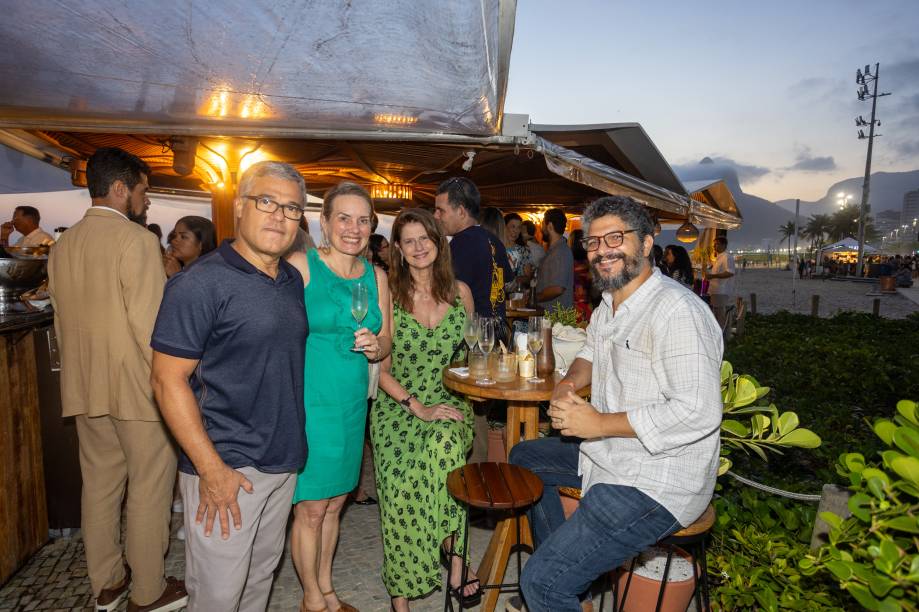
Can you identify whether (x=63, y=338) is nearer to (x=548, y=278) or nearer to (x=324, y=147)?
(x=324, y=147)

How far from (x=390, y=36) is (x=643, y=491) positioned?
2568 millimetres

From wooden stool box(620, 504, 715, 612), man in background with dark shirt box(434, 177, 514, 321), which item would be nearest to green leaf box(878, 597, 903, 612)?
wooden stool box(620, 504, 715, 612)

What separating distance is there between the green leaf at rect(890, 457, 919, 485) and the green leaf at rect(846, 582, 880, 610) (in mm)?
255

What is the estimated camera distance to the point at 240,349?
5.64 feet

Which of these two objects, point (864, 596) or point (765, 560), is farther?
point (765, 560)

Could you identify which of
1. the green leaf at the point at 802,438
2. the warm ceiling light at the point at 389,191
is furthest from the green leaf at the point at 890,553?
the warm ceiling light at the point at 389,191

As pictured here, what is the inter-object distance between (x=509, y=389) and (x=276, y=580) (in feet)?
6.16

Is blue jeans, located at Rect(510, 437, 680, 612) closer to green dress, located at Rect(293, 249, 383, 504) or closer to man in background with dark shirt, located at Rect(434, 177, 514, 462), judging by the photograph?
green dress, located at Rect(293, 249, 383, 504)

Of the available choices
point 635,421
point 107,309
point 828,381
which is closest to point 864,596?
point 635,421

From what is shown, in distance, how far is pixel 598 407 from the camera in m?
2.30

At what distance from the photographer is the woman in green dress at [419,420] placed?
105 inches

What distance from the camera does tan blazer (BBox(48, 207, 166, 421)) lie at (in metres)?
2.53

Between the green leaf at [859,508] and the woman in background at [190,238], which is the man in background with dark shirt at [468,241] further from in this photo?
the green leaf at [859,508]

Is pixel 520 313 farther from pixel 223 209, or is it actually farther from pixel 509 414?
pixel 223 209
